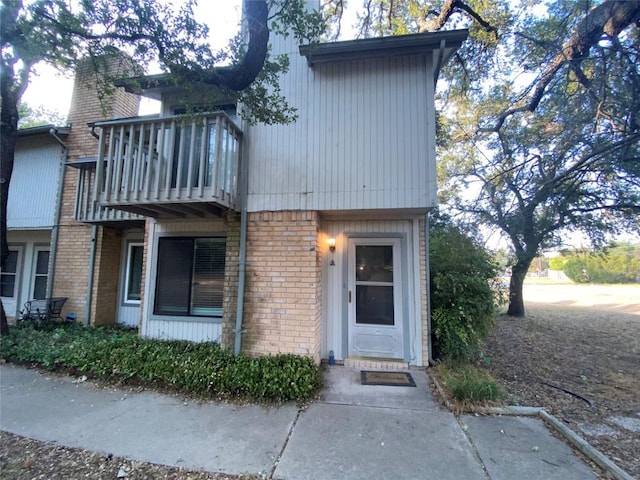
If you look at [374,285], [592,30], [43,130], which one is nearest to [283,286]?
[374,285]

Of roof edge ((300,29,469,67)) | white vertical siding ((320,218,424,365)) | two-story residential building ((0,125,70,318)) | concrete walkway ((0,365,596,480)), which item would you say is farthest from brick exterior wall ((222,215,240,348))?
two-story residential building ((0,125,70,318))

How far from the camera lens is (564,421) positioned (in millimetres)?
3562

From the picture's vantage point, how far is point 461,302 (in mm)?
5117

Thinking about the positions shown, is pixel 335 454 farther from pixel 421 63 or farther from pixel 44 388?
pixel 421 63

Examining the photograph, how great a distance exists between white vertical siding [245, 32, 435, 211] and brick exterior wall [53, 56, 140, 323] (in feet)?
15.4

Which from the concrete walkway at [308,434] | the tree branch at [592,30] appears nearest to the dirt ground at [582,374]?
the concrete walkway at [308,434]

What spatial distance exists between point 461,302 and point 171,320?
17.4ft

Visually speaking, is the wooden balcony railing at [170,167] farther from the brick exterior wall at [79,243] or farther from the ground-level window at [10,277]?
the ground-level window at [10,277]

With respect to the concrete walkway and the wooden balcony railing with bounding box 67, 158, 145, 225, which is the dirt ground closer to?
the concrete walkway

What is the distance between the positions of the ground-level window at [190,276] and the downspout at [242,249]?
102cm

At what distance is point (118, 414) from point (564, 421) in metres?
5.31

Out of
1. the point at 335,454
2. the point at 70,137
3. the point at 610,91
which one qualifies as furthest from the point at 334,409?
→ the point at 70,137

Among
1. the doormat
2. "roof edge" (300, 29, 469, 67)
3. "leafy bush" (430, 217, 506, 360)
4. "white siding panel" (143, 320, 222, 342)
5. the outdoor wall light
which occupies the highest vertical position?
"roof edge" (300, 29, 469, 67)

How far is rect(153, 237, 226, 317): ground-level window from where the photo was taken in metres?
5.78
